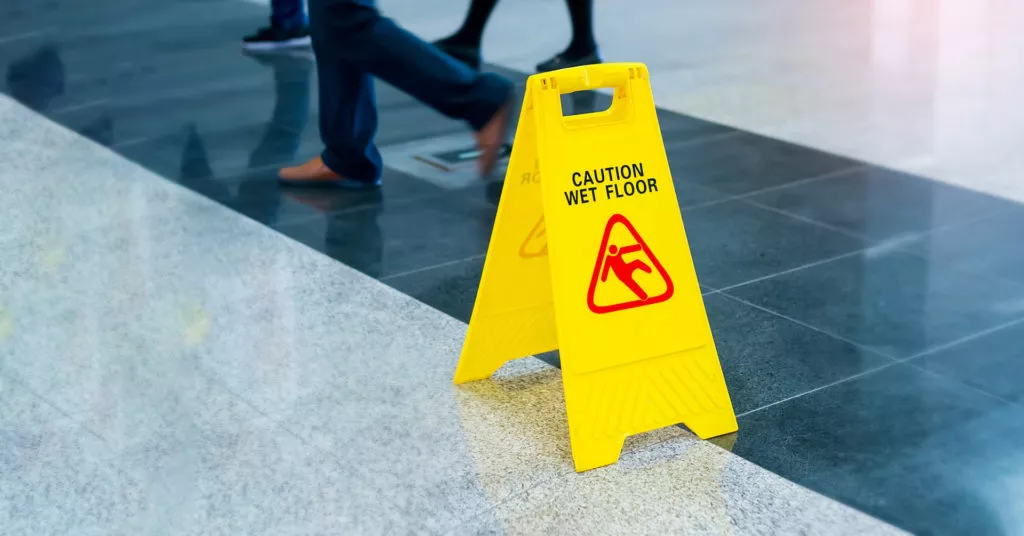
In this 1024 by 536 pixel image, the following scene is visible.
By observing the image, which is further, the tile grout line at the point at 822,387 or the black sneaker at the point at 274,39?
the black sneaker at the point at 274,39

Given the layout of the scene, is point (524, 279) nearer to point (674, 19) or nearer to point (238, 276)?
point (238, 276)

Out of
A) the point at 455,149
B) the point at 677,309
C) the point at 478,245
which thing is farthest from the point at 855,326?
the point at 455,149

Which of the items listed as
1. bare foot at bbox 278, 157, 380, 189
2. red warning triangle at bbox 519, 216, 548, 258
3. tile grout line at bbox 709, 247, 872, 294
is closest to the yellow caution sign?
red warning triangle at bbox 519, 216, 548, 258

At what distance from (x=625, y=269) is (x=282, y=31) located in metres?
4.56

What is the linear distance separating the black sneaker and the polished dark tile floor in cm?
21

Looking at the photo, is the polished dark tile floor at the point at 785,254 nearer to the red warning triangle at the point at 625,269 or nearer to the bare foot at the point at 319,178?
the bare foot at the point at 319,178

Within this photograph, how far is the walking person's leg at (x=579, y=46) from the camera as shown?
612 centimetres

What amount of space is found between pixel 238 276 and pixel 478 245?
746 millimetres

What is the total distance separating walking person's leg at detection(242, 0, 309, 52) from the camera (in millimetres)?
6867

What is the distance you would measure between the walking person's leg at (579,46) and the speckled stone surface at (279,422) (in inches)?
96.5

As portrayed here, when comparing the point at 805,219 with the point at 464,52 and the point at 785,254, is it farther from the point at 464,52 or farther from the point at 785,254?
the point at 464,52

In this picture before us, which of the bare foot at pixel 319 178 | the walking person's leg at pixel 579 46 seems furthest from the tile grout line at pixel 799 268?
the walking person's leg at pixel 579 46

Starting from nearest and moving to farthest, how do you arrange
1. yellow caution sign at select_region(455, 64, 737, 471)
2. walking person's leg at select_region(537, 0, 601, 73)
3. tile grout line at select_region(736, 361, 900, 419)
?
yellow caution sign at select_region(455, 64, 737, 471) < tile grout line at select_region(736, 361, 900, 419) < walking person's leg at select_region(537, 0, 601, 73)

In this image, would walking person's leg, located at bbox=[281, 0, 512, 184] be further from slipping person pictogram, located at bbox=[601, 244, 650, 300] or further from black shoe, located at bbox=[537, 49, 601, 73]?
slipping person pictogram, located at bbox=[601, 244, 650, 300]
